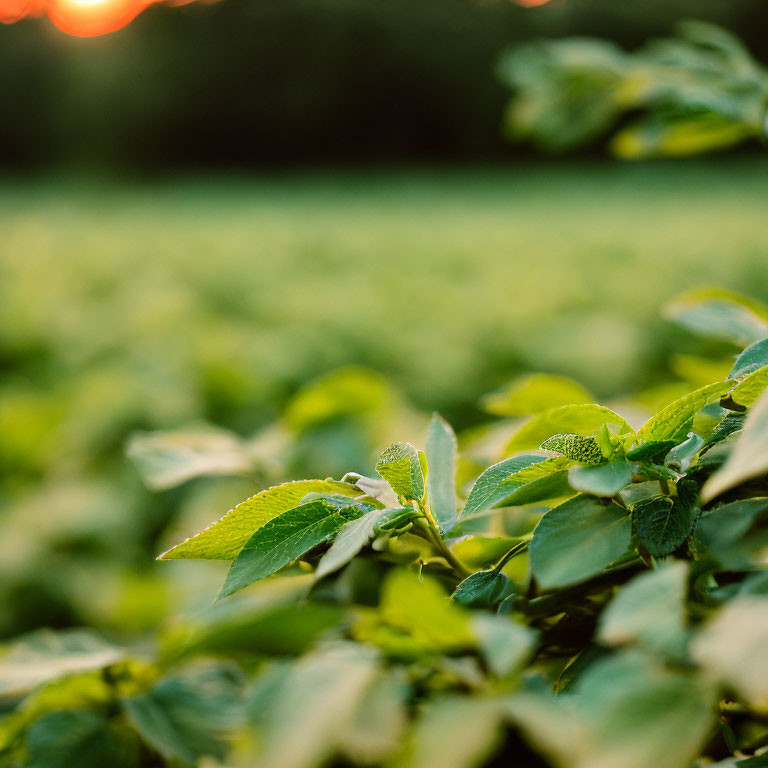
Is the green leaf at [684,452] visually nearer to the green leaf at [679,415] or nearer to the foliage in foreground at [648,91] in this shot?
the green leaf at [679,415]

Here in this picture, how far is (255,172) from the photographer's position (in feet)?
52.1

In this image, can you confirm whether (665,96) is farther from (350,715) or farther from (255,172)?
(255,172)

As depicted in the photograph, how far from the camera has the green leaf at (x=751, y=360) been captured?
0.39 meters

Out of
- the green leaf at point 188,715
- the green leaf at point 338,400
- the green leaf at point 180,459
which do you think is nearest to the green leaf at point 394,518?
the green leaf at point 188,715

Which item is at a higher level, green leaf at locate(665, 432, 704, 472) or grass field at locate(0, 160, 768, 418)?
green leaf at locate(665, 432, 704, 472)

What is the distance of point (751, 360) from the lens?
40cm

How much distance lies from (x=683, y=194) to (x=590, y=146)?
208 inches

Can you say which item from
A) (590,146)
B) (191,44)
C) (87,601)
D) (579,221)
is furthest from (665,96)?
(191,44)

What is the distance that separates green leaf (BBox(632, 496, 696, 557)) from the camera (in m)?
0.35

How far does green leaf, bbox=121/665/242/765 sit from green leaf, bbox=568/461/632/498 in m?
0.29

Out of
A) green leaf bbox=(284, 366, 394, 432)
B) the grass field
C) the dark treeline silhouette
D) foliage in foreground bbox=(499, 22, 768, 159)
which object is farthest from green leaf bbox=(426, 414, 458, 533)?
the dark treeline silhouette

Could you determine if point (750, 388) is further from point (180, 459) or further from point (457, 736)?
point (180, 459)

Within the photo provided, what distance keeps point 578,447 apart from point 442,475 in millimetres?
97

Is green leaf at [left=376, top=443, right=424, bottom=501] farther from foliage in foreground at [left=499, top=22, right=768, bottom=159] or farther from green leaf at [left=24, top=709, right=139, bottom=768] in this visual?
foliage in foreground at [left=499, top=22, right=768, bottom=159]
